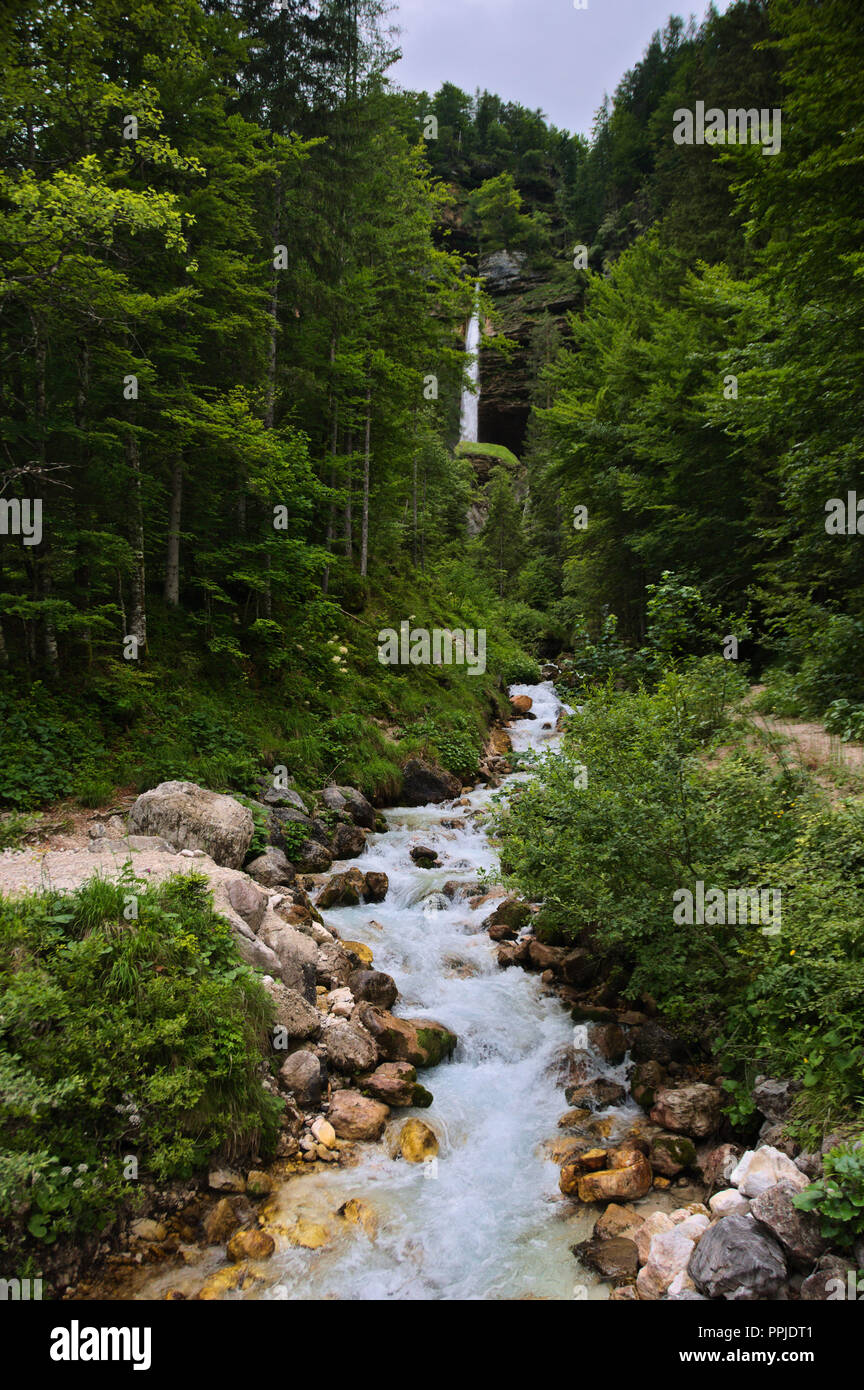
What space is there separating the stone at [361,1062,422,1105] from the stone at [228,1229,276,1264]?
168 cm

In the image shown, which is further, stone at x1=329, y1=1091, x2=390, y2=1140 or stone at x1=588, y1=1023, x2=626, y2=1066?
stone at x1=588, y1=1023, x2=626, y2=1066

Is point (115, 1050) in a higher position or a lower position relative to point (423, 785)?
lower

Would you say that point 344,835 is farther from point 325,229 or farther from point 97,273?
point 325,229

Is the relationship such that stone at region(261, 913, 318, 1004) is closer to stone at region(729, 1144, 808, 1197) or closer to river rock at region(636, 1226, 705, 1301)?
river rock at region(636, 1226, 705, 1301)

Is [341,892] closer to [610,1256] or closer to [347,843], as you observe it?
[347,843]

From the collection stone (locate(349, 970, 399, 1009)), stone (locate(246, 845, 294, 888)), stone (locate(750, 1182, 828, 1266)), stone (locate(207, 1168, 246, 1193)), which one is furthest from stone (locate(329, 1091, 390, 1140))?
stone (locate(246, 845, 294, 888))

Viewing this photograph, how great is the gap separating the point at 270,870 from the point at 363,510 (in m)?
13.0

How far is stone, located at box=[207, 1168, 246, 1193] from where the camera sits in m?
4.82

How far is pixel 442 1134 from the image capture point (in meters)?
5.90

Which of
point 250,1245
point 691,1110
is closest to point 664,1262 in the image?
point 691,1110

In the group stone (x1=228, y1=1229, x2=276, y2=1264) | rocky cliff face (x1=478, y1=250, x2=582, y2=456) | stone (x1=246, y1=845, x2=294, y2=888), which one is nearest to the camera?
stone (x1=228, y1=1229, x2=276, y2=1264)

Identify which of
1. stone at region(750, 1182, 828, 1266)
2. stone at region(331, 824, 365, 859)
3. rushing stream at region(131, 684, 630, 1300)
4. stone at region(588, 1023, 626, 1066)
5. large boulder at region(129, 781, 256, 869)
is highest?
large boulder at region(129, 781, 256, 869)

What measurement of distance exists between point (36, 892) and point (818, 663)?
9902mm

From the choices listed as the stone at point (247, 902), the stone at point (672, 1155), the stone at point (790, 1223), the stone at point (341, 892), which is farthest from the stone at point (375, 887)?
the stone at point (790, 1223)
